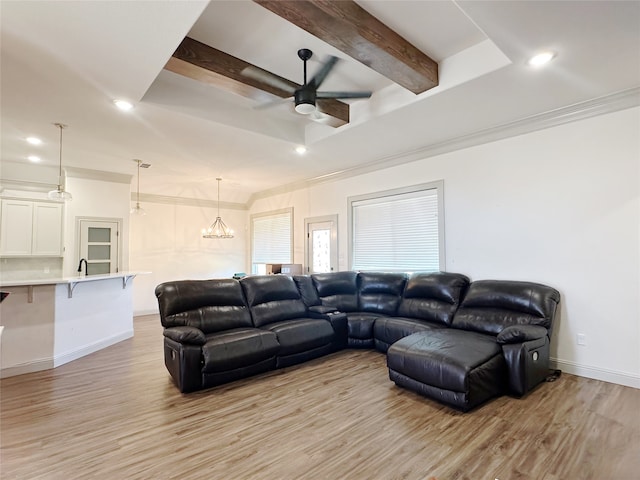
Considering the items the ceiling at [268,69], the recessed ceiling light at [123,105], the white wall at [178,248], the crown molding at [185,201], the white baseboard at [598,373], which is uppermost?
the ceiling at [268,69]

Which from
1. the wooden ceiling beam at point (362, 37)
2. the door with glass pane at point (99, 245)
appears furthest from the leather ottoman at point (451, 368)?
the door with glass pane at point (99, 245)

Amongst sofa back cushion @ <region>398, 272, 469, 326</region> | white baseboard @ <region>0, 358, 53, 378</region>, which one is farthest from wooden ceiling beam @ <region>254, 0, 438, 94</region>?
white baseboard @ <region>0, 358, 53, 378</region>

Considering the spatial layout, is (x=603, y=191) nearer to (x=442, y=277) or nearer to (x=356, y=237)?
(x=442, y=277)

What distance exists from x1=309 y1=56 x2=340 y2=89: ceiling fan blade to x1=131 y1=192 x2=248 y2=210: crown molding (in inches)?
226

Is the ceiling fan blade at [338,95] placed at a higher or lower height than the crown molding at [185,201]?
higher

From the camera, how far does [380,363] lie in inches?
154

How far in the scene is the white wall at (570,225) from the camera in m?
3.25

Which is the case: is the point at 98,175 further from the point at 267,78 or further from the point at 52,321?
the point at 267,78

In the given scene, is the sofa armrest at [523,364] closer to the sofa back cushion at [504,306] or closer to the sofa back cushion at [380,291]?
the sofa back cushion at [504,306]

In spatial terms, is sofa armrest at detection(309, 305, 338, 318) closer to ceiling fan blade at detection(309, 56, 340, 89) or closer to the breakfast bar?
ceiling fan blade at detection(309, 56, 340, 89)

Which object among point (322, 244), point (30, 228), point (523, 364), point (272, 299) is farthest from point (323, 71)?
point (30, 228)

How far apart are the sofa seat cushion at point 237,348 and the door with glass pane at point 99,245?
3911mm

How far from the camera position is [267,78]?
306cm

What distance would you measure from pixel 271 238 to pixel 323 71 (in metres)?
5.43
